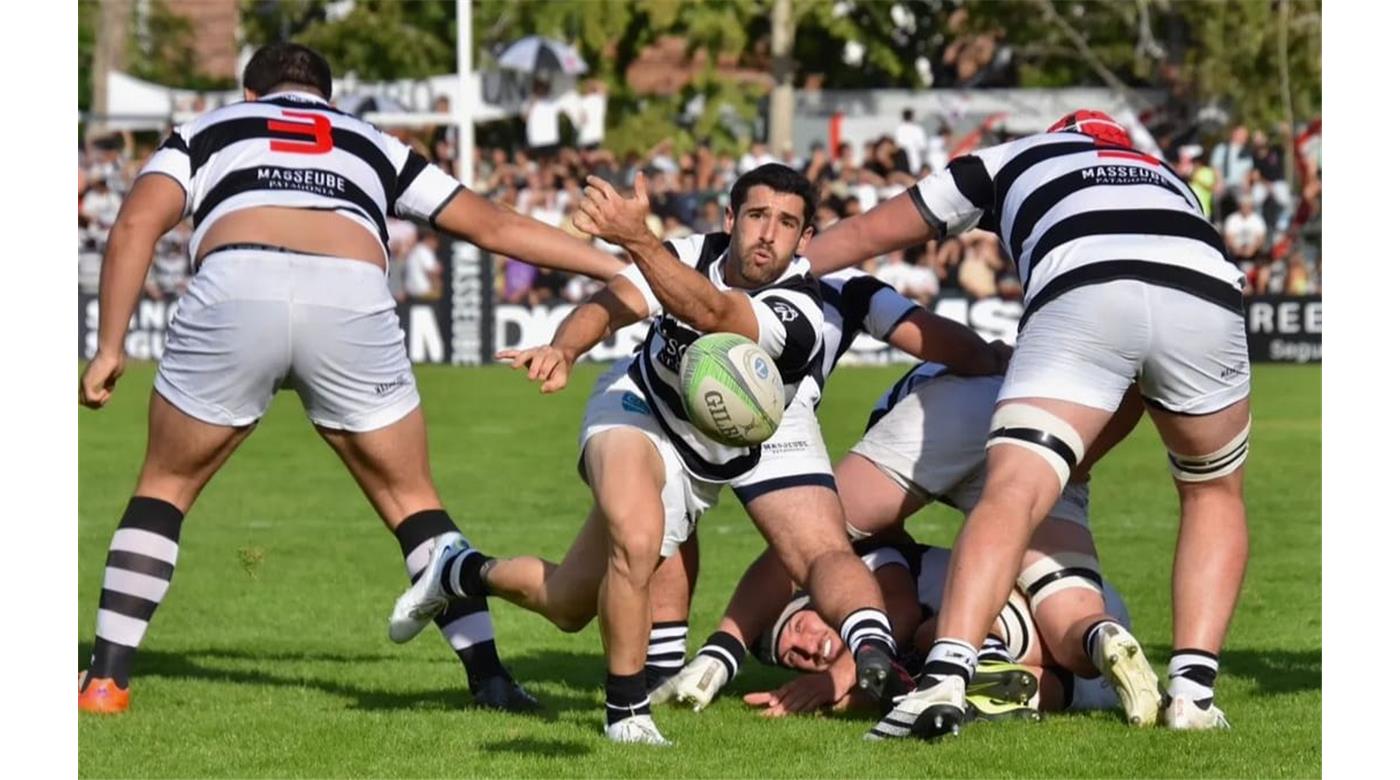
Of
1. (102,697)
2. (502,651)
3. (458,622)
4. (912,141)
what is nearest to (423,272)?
(912,141)

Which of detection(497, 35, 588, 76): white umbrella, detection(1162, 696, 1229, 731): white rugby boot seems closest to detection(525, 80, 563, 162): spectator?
detection(497, 35, 588, 76): white umbrella

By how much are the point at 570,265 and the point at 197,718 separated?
1.95 m

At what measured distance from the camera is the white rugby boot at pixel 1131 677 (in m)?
6.76

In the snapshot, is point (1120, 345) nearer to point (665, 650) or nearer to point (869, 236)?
point (869, 236)

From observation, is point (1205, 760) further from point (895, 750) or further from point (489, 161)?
point (489, 161)

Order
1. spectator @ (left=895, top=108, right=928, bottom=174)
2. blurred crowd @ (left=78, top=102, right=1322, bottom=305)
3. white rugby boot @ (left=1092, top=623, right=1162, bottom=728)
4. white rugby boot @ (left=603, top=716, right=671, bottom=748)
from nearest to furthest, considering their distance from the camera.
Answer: white rugby boot @ (left=603, top=716, right=671, bottom=748)
white rugby boot @ (left=1092, top=623, right=1162, bottom=728)
blurred crowd @ (left=78, top=102, right=1322, bottom=305)
spectator @ (left=895, top=108, right=928, bottom=174)

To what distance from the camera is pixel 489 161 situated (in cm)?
3166

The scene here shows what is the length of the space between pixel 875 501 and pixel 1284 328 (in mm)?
18140

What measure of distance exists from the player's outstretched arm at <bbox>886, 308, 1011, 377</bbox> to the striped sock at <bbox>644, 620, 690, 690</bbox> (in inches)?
49.9

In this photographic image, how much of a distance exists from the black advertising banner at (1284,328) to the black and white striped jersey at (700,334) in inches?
728

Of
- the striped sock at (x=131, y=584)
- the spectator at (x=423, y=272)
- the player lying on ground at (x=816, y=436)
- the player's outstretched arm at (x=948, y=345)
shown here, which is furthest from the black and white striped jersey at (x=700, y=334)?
the spectator at (x=423, y=272)

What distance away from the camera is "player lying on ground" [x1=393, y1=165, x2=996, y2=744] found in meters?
6.41

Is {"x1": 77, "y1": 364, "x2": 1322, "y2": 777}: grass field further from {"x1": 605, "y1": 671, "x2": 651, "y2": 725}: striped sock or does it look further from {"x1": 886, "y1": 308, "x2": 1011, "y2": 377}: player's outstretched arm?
{"x1": 886, "y1": 308, "x2": 1011, "y2": 377}: player's outstretched arm

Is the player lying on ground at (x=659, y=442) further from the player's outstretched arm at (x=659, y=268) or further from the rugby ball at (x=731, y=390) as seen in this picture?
the rugby ball at (x=731, y=390)
